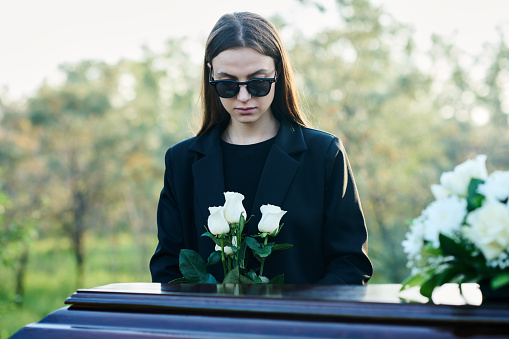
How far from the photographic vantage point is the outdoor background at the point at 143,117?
33.3 ft

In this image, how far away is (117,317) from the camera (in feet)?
5.79

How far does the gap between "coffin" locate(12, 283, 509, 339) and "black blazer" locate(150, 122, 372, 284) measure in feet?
2.66

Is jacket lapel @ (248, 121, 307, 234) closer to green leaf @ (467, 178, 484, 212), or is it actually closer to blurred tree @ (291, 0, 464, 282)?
green leaf @ (467, 178, 484, 212)

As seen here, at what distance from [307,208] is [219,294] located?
43.6 inches

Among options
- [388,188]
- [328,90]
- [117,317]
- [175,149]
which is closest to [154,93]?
[328,90]

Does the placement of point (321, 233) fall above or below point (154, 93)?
below

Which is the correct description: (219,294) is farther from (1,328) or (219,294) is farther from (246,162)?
(1,328)

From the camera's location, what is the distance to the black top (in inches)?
116

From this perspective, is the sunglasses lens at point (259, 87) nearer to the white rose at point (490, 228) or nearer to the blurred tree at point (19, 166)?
the white rose at point (490, 228)

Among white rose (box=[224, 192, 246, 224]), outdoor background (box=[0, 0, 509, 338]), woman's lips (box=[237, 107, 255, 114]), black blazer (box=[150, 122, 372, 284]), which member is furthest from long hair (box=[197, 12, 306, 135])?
outdoor background (box=[0, 0, 509, 338])

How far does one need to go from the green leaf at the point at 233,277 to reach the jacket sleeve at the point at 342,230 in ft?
1.68

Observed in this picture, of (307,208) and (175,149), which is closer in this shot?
(307,208)

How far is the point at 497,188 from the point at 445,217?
15 centimetres

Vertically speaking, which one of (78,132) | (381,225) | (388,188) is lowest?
(381,225)
